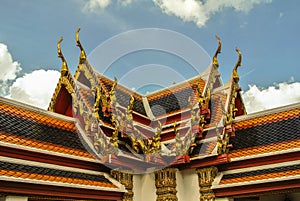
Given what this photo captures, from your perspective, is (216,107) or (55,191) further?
(216,107)

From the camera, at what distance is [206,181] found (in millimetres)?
8781

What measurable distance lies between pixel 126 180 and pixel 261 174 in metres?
3.73

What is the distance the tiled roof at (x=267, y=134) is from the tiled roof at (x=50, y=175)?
4.01 metres

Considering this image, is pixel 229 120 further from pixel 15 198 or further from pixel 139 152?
pixel 15 198

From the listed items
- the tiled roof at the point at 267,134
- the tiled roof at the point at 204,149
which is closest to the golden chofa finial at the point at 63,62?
the tiled roof at the point at 204,149

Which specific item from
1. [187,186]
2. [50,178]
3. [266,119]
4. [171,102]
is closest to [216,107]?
[266,119]

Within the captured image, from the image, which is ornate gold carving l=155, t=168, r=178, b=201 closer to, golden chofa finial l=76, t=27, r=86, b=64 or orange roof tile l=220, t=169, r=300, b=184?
orange roof tile l=220, t=169, r=300, b=184

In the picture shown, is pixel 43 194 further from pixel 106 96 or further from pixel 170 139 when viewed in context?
pixel 170 139

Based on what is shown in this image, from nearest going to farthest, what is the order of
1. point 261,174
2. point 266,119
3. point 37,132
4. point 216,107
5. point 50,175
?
point 50,175 → point 37,132 → point 261,174 → point 266,119 → point 216,107

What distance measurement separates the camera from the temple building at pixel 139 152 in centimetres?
729

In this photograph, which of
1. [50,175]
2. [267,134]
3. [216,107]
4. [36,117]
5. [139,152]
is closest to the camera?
[50,175]

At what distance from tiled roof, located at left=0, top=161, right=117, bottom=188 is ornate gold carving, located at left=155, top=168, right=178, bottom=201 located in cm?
141

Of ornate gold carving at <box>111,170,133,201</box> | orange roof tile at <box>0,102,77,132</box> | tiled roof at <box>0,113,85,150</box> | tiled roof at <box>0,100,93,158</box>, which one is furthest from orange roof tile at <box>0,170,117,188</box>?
orange roof tile at <box>0,102,77,132</box>

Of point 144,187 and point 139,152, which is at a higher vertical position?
point 139,152
